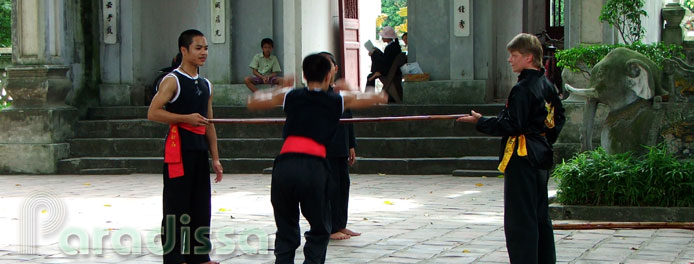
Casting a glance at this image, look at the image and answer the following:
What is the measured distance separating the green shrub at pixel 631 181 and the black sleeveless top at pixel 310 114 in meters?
3.70

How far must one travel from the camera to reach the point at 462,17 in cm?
1498

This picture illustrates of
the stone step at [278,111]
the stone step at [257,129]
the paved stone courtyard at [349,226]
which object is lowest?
the paved stone courtyard at [349,226]

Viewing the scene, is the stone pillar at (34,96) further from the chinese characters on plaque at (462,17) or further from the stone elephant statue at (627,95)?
the stone elephant statue at (627,95)

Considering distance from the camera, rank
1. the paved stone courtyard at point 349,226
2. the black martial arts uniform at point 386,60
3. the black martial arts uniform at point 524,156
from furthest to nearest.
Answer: the black martial arts uniform at point 386,60
the paved stone courtyard at point 349,226
the black martial arts uniform at point 524,156

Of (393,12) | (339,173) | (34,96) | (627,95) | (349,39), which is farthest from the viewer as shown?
(393,12)

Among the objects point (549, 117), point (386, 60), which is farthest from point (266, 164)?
point (549, 117)

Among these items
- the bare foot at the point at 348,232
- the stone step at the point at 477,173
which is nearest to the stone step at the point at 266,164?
the stone step at the point at 477,173

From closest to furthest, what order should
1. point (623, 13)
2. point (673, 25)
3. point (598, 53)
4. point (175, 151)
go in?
point (175, 151) < point (598, 53) < point (623, 13) < point (673, 25)

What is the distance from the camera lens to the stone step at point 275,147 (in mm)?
13703

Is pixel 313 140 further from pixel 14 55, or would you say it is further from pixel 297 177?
pixel 14 55

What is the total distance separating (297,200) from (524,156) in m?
1.31

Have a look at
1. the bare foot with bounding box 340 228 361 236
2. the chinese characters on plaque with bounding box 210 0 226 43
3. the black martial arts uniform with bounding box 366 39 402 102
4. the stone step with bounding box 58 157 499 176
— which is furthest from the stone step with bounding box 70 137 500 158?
the bare foot with bounding box 340 228 361 236

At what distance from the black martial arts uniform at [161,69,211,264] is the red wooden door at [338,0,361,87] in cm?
1188

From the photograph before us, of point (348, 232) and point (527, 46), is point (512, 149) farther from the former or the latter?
point (348, 232)
